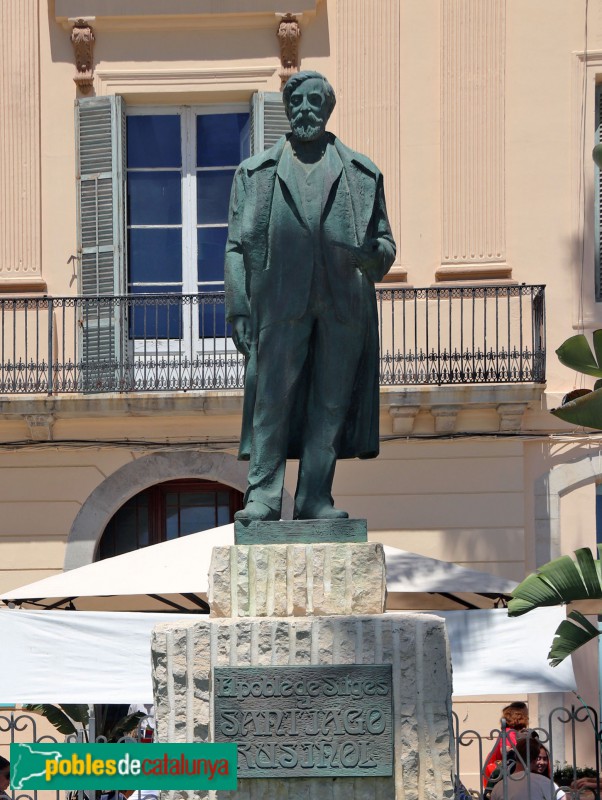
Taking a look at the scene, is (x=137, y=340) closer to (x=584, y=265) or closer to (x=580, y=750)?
(x=584, y=265)

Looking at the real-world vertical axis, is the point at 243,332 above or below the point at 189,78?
below

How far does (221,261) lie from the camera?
51.9 ft

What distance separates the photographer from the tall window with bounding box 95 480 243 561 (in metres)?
15.8

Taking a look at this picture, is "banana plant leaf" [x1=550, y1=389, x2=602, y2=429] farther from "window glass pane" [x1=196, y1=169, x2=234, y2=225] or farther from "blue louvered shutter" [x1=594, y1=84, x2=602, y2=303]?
"window glass pane" [x1=196, y1=169, x2=234, y2=225]

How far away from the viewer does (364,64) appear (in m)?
15.6

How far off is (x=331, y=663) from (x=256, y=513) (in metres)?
0.65

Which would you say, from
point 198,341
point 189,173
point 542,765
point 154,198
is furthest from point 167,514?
point 542,765

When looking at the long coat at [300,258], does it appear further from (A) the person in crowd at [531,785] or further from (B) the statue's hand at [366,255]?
(A) the person in crowd at [531,785]

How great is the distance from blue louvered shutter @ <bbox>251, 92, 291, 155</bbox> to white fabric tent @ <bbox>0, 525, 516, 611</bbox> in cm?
524

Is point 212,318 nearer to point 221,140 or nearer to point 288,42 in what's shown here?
point 221,140

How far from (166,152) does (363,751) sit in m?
10.3

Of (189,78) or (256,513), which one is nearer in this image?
(256,513)

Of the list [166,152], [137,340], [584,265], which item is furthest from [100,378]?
[584,265]

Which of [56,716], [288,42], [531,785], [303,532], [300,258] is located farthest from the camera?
[288,42]
